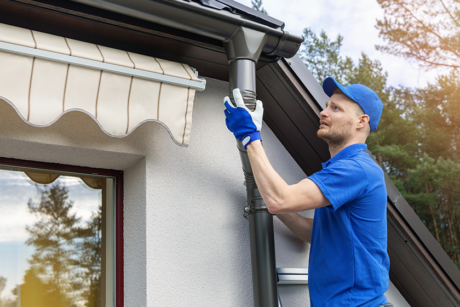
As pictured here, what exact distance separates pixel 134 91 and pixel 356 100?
1296 millimetres

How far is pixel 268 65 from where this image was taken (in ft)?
9.45

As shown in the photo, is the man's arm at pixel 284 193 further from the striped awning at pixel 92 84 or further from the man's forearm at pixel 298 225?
the man's forearm at pixel 298 225

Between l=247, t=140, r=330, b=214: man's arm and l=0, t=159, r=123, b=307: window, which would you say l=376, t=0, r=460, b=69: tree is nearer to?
l=247, t=140, r=330, b=214: man's arm

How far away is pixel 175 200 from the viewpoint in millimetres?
2564

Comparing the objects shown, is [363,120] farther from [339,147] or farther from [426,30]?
[426,30]

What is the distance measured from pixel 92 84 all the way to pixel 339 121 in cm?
143

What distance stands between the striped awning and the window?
60 centimetres

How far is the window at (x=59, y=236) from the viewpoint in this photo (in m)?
2.38

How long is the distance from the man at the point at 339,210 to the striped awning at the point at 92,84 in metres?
0.33

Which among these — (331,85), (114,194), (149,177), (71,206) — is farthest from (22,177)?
(331,85)

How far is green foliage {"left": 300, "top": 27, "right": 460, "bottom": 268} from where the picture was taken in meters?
13.6

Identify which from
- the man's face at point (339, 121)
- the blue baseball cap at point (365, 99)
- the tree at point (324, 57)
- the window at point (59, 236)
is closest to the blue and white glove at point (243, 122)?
the man's face at point (339, 121)

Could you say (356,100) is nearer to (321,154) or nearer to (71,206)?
(321,154)

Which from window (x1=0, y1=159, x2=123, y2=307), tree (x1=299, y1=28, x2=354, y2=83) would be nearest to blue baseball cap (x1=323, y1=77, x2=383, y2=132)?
window (x1=0, y1=159, x2=123, y2=307)
